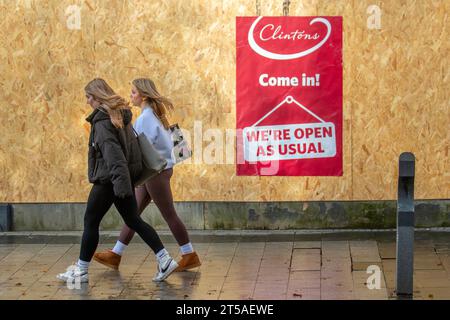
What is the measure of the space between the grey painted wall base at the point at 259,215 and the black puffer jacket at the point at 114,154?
2358 mm

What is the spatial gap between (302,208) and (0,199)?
331 cm

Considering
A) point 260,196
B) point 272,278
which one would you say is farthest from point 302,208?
point 272,278

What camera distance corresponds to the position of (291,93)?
1125cm

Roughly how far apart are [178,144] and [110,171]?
116 centimetres

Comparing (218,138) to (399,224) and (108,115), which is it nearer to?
(108,115)

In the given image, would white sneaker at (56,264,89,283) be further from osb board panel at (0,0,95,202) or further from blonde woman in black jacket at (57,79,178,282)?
osb board panel at (0,0,95,202)

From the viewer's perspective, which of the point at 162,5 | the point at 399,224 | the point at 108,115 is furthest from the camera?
the point at 162,5

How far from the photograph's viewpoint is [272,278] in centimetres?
913

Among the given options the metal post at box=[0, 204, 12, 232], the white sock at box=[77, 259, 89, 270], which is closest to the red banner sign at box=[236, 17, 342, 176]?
the metal post at box=[0, 204, 12, 232]

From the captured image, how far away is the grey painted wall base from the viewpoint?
11.3 m

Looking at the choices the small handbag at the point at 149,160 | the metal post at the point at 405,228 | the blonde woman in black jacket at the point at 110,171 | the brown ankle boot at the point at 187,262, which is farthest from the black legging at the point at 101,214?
the metal post at the point at 405,228

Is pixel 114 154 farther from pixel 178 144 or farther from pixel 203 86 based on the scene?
pixel 203 86

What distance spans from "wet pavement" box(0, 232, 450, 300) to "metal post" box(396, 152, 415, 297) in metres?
0.17

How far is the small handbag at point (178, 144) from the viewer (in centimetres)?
968
